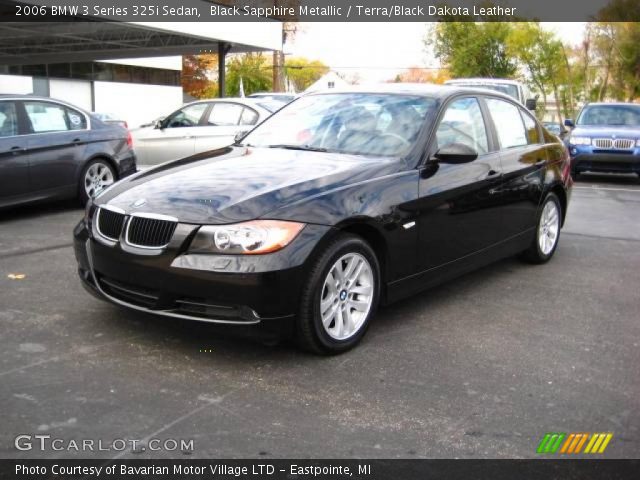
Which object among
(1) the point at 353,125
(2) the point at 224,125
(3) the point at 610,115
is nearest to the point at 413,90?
(1) the point at 353,125

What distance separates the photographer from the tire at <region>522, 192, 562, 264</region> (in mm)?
6391

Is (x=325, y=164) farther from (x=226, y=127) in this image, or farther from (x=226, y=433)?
(x=226, y=127)

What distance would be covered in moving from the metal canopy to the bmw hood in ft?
42.0

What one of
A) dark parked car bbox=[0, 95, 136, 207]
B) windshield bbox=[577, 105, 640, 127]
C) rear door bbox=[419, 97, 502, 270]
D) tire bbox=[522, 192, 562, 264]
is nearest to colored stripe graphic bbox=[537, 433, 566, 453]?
rear door bbox=[419, 97, 502, 270]

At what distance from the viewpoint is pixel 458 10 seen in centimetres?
4906

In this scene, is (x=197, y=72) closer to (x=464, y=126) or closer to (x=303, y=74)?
(x=303, y=74)

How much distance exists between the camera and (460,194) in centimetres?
498

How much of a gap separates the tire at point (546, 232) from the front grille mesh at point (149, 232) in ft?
12.1

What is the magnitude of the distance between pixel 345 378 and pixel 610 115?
1291 centimetres

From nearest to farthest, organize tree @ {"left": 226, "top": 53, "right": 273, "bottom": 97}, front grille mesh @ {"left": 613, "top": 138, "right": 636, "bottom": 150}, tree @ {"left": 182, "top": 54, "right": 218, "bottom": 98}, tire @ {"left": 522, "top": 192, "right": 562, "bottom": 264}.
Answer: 1. tire @ {"left": 522, "top": 192, "right": 562, "bottom": 264}
2. front grille mesh @ {"left": 613, "top": 138, "right": 636, "bottom": 150}
3. tree @ {"left": 182, "top": 54, "right": 218, "bottom": 98}
4. tree @ {"left": 226, "top": 53, "right": 273, "bottom": 97}

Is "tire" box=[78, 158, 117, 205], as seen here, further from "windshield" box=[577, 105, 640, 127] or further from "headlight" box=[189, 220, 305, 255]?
"windshield" box=[577, 105, 640, 127]
